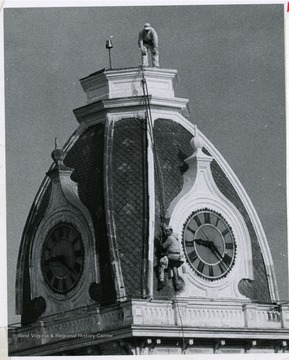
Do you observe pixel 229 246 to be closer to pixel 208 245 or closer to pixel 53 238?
pixel 208 245

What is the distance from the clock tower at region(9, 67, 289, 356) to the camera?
4994cm

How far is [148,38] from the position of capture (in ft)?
166

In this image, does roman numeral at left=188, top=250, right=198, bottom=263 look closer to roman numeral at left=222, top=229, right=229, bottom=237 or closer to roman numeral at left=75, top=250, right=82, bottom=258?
roman numeral at left=222, top=229, right=229, bottom=237

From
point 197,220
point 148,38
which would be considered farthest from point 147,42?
point 197,220

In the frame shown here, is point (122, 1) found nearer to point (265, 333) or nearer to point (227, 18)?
point (227, 18)

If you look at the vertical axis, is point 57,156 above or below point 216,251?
above

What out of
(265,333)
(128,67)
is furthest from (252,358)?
(128,67)

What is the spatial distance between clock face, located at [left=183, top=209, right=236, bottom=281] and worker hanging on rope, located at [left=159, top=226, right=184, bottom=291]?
0.21 m

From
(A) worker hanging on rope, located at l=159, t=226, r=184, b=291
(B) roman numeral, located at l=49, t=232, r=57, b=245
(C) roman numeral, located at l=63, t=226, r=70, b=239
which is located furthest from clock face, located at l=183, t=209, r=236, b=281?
(B) roman numeral, located at l=49, t=232, r=57, b=245

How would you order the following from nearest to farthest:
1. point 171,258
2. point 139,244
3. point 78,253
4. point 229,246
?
point 171,258
point 139,244
point 78,253
point 229,246

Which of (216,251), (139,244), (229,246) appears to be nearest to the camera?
(139,244)

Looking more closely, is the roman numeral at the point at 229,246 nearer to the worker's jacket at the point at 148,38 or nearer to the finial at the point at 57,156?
the finial at the point at 57,156

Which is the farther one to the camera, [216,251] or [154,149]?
[154,149]

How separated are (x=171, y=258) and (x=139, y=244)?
458mm
